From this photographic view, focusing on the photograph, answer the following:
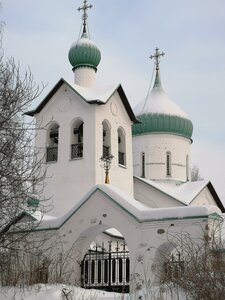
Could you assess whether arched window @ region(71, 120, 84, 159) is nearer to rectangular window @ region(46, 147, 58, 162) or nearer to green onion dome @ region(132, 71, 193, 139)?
rectangular window @ region(46, 147, 58, 162)

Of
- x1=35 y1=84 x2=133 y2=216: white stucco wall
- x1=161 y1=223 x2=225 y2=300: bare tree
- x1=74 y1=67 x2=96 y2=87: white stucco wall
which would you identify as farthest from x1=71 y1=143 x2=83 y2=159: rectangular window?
x1=161 y1=223 x2=225 y2=300: bare tree

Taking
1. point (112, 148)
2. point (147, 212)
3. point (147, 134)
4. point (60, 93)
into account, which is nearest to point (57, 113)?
point (60, 93)

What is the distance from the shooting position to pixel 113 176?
1914 centimetres

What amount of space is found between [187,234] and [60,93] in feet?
31.0

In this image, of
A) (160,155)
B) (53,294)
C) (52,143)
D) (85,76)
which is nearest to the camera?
(53,294)

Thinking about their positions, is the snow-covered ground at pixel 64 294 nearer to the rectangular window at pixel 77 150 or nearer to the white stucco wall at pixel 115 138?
the white stucco wall at pixel 115 138

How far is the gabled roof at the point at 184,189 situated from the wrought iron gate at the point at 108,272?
7.91 meters

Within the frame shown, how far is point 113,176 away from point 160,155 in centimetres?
500

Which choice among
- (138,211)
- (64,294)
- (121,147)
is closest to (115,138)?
(121,147)

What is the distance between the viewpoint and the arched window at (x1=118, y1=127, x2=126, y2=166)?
2002 cm

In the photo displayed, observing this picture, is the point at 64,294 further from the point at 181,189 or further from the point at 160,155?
the point at 160,155

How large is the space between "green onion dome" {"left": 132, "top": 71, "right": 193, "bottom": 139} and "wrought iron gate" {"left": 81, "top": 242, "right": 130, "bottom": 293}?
37.2 feet

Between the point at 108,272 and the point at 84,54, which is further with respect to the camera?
the point at 84,54

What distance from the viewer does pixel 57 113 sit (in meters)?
19.8
